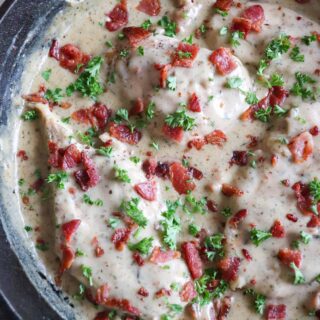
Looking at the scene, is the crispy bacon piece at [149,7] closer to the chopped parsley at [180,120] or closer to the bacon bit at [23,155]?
the chopped parsley at [180,120]

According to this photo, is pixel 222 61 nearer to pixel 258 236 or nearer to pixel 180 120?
pixel 180 120

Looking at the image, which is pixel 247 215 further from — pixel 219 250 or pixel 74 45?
pixel 74 45

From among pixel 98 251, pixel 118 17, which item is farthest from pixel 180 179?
pixel 118 17

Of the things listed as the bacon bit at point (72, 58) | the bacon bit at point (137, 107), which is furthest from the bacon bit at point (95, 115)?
the bacon bit at point (72, 58)

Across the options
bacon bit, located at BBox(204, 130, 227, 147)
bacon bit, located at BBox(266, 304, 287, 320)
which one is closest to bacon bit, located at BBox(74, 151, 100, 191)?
bacon bit, located at BBox(204, 130, 227, 147)

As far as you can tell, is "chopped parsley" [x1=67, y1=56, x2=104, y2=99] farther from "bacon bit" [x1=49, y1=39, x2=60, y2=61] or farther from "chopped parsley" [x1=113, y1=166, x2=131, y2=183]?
"chopped parsley" [x1=113, y1=166, x2=131, y2=183]
